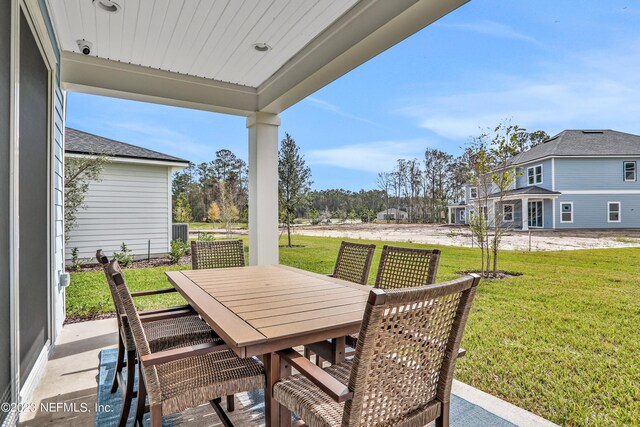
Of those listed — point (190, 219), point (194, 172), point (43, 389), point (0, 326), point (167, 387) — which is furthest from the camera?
point (194, 172)

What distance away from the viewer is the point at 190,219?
863 cm

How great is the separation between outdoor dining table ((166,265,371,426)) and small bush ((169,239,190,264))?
5185 millimetres

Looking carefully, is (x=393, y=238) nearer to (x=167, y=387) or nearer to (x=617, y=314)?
(x=617, y=314)

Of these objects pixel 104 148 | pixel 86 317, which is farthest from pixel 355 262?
pixel 104 148

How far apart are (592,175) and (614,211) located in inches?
64.6

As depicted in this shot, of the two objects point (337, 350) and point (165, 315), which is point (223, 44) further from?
point (337, 350)

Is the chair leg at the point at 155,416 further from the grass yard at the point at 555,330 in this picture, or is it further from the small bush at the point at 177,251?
the small bush at the point at 177,251

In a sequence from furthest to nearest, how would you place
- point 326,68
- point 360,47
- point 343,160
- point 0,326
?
point 343,160, point 326,68, point 360,47, point 0,326

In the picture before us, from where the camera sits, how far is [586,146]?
6531 millimetres

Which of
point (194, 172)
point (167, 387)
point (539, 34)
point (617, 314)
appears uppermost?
point (539, 34)

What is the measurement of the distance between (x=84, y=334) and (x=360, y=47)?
381 cm

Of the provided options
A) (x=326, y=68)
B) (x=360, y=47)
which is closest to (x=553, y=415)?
(x=360, y=47)

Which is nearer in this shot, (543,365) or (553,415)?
(553,415)

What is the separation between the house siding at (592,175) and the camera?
4922 millimetres
